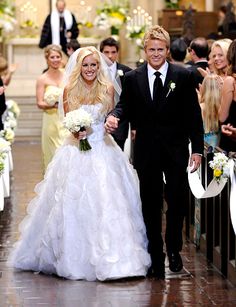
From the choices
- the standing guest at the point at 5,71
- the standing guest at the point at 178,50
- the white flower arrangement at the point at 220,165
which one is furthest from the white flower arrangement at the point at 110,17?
the white flower arrangement at the point at 220,165

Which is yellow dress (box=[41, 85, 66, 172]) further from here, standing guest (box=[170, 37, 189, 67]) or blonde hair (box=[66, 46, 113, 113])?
blonde hair (box=[66, 46, 113, 113])

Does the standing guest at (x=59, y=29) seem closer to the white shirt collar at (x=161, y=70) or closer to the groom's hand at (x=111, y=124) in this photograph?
the white shirt collar at (x=161, y=70)

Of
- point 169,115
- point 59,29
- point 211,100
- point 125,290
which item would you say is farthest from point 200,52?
point 59,29

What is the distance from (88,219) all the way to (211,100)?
1.96 m

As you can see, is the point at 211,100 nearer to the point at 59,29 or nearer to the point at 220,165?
the point at 220,165

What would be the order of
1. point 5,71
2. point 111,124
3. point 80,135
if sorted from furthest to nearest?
point 5,71
point 80,135
point 111,124

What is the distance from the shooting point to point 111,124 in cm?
892

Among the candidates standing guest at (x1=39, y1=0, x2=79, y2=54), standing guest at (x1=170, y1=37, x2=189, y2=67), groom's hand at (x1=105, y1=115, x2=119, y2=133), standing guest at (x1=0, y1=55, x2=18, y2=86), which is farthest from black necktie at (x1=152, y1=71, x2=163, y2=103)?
standing guest at (x1=39, y1=0, x2=79, y2=54)

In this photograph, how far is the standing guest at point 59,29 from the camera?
21578mm

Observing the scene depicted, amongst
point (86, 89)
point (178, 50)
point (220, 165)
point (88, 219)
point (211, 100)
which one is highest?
point (178, 50)

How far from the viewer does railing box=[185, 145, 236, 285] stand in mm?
9078

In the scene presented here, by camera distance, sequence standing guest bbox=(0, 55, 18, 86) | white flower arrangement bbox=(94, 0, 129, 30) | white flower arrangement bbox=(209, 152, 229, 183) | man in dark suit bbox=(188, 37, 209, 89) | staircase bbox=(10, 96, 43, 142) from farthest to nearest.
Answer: white flower arrangement bbox=(94, 0, 129, 30)
staircase bbox=(10, 96, 43, 142)
standing guest bbox=(0, 55, 18, 86)
man in dark suit bbox=(188, 37, 209, 89)
white flower arrangement bbox=(209, 152, 229, 183)

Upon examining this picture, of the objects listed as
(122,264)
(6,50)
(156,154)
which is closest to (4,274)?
(122,264)

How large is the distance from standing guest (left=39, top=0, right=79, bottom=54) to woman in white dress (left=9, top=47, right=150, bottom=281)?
468 inches
